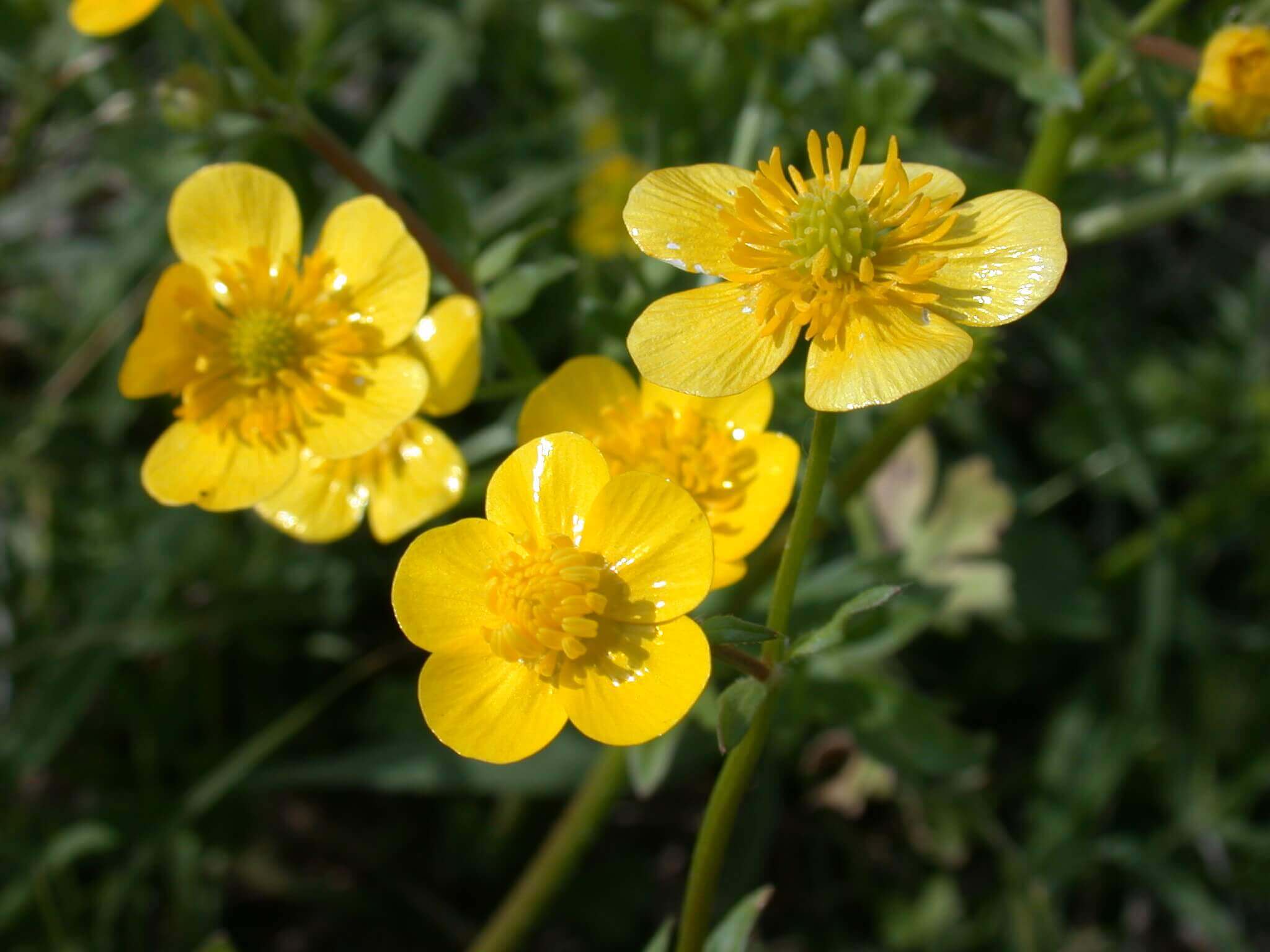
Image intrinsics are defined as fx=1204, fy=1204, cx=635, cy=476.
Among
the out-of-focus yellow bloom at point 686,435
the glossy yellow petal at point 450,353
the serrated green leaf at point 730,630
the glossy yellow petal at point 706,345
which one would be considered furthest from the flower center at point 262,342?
the serrated green leaf at point 730,630

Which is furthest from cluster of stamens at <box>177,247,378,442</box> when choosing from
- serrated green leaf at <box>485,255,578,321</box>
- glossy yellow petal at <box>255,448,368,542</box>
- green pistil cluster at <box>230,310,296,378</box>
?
serrated green leaf at <box>485,255,578,321</box>

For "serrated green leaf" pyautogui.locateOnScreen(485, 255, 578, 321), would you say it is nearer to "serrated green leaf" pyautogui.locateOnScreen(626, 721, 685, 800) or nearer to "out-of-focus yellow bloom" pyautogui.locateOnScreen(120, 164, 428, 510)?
"out-of-focus yellow bloom" pyautogui.locateOnScreen(120, 164, 428, 510)

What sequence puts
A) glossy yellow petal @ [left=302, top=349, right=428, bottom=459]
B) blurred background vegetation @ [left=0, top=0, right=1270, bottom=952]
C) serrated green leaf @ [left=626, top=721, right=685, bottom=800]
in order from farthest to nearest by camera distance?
blurred background vegetation @ [left=0, top=0, right=1270, bottom=952] → serrated green leaf @ [left=626, top=721, right=685, bottom=800] → glossy yellow petal @ [left=302, top=349, right=428, bottom=459]

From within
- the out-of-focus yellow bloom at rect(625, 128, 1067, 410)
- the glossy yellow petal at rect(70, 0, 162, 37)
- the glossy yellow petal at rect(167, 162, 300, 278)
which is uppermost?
the glossy yellow petal at rect(70, 0, 162, 37)

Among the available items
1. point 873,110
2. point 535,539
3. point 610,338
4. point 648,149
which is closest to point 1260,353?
point 873,110

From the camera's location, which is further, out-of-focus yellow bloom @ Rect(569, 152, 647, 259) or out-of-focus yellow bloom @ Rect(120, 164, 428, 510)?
out-of-focus yellow bloom @ Rect(569, 152, 647, 259)

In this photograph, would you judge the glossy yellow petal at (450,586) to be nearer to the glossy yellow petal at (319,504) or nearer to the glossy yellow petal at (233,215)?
the glossy yellow petal at (319,504)

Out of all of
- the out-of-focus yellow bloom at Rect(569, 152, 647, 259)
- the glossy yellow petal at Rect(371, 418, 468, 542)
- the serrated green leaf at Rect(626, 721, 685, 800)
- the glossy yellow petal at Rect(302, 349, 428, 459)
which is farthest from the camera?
the out-of-focus yellow bloom at Rect(569, 152, 647, 259)
